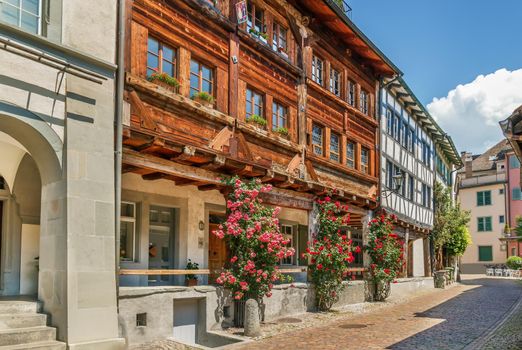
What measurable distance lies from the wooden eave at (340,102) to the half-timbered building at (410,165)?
1351 millimetres

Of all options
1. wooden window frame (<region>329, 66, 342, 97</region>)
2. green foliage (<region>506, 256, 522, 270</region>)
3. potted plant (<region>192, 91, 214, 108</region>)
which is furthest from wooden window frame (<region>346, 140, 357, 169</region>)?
green foliage (<region>506, 256, 522, 270</region>)

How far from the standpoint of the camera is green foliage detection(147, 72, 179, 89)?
1040 centimetres

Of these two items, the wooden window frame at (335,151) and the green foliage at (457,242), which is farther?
the green foliage at (457,242)

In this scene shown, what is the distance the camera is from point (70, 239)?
307 inches

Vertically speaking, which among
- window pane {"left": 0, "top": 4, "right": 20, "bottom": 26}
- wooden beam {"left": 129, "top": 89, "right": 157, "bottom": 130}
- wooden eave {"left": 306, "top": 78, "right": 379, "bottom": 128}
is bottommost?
wooden beam {"left": 129, "top": 89, "right": 157, "bottom": 130}

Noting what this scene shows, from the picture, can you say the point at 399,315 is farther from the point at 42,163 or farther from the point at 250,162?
the point at 42,163

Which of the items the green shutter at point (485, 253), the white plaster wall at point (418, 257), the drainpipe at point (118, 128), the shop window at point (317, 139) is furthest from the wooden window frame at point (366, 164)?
the green shutter at point (485, 253)

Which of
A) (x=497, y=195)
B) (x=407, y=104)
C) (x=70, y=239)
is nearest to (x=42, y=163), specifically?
(x=70, y=239)

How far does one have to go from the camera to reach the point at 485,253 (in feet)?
Result: 162

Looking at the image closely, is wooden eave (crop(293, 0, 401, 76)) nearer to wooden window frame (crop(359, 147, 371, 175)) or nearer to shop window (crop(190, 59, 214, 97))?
wooden window frame (crop(359, 147, 371, 175))

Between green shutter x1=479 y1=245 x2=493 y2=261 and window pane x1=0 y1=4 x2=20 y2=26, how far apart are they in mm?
48935

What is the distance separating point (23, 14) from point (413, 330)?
33.0 feet

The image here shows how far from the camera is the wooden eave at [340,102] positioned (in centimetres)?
1628

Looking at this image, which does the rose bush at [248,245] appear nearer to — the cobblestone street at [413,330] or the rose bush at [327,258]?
the cobblestone street at [413,330]
